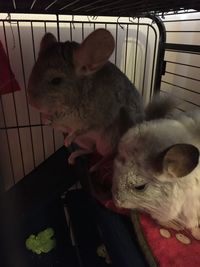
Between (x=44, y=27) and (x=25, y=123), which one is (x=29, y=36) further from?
(x=25, y=123)

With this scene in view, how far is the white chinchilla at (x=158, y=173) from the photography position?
2.49 feet

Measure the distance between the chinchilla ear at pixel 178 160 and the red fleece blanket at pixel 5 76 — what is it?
1077 millimetres

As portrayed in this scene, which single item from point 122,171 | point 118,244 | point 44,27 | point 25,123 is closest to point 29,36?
point 44,27

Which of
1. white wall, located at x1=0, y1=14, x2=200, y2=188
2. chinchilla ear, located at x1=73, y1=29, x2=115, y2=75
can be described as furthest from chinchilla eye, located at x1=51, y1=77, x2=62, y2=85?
white wall, located at x1=0, y1=14, x2=200, y2=188

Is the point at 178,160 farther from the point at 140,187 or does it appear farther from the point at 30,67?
the point at 30,67

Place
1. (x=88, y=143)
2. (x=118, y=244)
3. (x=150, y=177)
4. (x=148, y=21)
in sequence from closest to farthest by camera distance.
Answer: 1. (x=150, y=177)
2. (x=118, y=244)
3. (x=88, y=143)
4. (x=148, y=21)

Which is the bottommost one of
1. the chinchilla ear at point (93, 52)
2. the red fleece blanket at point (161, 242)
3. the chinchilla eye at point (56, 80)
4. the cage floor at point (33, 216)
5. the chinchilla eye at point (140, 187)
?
the cage floor at point (33, 216)

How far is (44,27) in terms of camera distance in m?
1.64

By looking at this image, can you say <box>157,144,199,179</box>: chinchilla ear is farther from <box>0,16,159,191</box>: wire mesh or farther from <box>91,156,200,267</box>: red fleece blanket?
<box>0,16,159,191</box>: wire mesh

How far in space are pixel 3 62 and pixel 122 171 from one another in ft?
3.34

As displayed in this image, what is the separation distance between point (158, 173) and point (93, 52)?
556 mm

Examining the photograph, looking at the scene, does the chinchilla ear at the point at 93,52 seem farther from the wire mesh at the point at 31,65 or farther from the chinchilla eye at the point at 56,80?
the wire mesh at the point at 31,65

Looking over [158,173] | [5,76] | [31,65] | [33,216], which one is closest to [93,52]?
[158,173]

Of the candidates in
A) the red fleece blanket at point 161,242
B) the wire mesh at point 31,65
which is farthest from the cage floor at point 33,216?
the red fleece blanket at point 161,242
